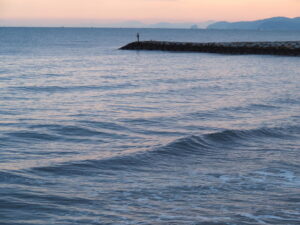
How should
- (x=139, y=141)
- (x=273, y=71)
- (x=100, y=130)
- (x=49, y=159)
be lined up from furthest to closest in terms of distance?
1. (x=273, y=71)
2. (x=100, y=130)
3. (x=139, y=141)
4. (x=49, y=159)

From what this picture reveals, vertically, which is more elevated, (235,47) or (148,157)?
(235,47)

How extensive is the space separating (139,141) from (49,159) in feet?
8.17

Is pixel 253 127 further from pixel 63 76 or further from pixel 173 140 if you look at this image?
pixel 63 76

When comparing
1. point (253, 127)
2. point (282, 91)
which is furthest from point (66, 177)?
point (282, 91)

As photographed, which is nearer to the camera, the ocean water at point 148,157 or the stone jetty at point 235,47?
Result: the ocean water at point 148,157

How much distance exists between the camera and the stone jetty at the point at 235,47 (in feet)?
157

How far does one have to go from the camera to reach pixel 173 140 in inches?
430

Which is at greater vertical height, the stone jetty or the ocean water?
the stone jetty

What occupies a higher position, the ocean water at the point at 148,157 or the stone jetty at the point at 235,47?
the stone jetty at the point at 235,47

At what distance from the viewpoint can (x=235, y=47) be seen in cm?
5212

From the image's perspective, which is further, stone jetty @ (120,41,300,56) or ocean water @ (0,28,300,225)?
stone jetty @ (120,41,300,56)

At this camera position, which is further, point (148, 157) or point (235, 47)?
point (235, 47)

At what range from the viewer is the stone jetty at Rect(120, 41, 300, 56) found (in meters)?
48.0

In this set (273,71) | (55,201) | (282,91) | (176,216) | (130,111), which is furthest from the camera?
(273,71)
